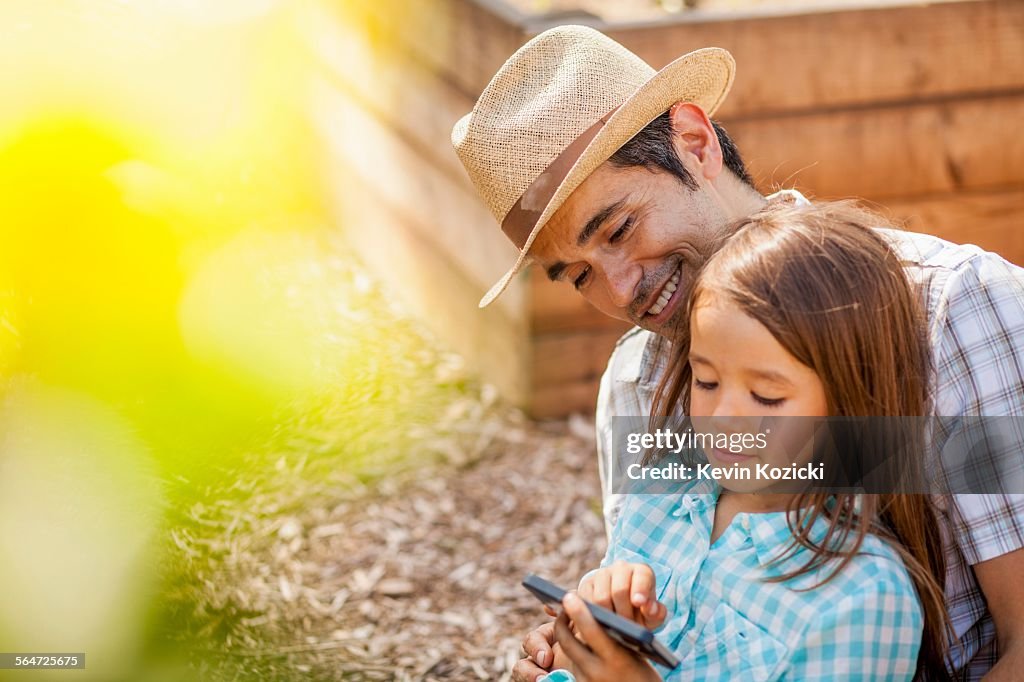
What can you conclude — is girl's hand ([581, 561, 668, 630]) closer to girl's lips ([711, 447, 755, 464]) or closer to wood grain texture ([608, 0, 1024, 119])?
girl's lips ([711, 447, 755, 464])

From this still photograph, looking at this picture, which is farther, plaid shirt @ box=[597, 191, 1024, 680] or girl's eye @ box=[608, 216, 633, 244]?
girl's eye @ box=[608, 216, 633, 244]

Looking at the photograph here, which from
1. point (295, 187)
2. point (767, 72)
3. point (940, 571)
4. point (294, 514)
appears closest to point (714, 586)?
point (940, 571)

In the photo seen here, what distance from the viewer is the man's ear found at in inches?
84.1

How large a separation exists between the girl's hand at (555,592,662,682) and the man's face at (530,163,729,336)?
2.10 feet

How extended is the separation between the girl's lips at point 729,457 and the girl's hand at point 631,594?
Result: 20 centimetres

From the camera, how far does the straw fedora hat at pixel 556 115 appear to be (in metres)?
2.05

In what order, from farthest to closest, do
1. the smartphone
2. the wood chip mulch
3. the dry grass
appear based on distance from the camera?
1. the wood chip mulch
2. the dry grass
3. the smartphone

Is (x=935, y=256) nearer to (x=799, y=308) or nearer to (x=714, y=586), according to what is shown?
(x=799, y=308)

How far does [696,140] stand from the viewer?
7.13 ft

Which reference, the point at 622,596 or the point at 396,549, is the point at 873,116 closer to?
the point at 396,549

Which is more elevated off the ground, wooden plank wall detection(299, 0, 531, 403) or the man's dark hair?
the man's dark hair

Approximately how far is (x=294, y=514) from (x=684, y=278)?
199 cm

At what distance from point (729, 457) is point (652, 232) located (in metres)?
0.52
